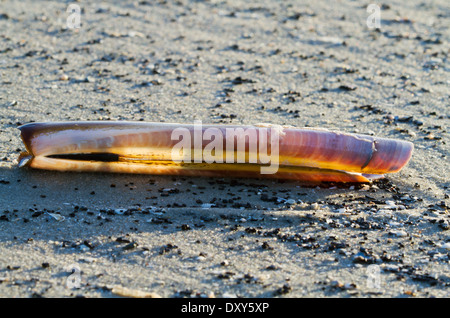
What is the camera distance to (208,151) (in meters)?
4.18

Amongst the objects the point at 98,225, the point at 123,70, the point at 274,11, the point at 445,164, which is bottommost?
the point at 98,225

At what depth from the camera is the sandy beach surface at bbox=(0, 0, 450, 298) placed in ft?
10.6

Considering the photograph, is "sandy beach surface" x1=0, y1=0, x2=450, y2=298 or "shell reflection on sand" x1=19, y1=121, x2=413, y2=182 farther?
"shell reflection on sand" x1=19, y1=121, x2=413, y2=182

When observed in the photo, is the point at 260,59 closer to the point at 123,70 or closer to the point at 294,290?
the point at 123,70

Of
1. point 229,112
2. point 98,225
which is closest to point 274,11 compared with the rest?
point 229,112

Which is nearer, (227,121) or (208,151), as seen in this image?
(208,151)

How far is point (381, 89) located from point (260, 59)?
1400mm

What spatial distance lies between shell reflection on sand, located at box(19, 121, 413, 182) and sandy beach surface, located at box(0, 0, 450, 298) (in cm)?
9

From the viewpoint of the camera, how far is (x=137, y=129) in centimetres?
415

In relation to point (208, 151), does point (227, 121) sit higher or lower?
higher

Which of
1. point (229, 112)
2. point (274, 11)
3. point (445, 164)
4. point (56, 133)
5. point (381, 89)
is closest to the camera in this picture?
point (56, 133)

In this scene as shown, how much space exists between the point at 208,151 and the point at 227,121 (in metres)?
1.05

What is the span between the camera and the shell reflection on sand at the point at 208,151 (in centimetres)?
414

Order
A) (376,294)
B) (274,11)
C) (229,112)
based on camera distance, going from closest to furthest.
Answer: (376,294)
(229,112)
(274,11)
